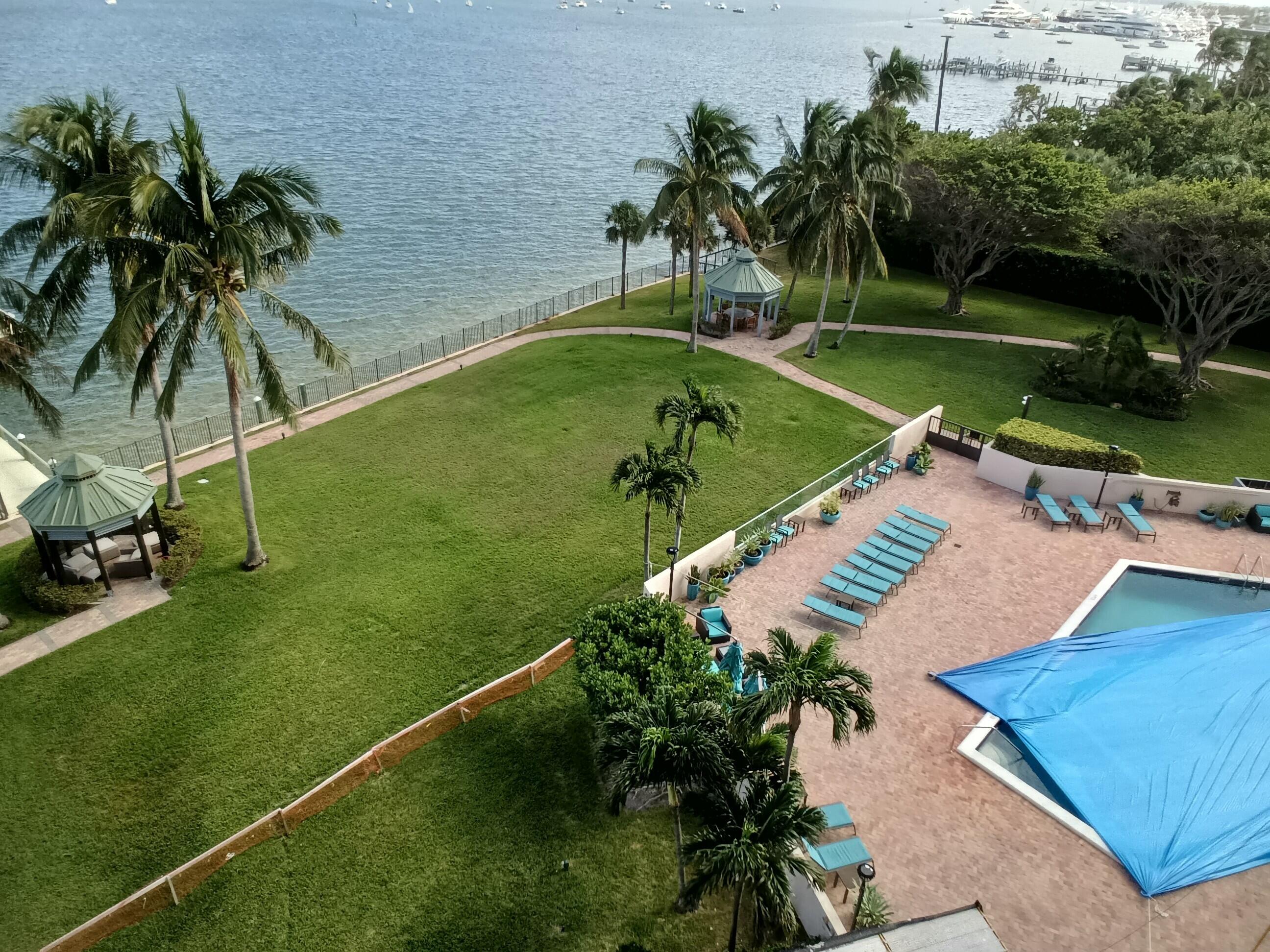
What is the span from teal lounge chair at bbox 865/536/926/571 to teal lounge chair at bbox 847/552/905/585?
0.66 meters

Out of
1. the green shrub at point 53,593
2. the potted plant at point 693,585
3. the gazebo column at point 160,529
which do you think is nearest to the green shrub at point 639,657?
the potted plant at point 693,585

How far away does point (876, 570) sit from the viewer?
83.7 feet

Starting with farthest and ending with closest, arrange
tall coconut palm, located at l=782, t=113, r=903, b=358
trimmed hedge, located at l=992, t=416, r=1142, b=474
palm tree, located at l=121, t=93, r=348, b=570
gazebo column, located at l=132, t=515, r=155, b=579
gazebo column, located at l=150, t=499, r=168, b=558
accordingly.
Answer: tall coconut palm, located at l=782, t=113, r=903, b=358, trimmed hedge, located at l=992, t=416, r=1142, b=474, gazebo column, located at l=150, t=499, r=168, b=558, gazebo column, located at l=132, t=515, r=155, b=579, palm tree, located at l=121, t=93, r=348, b=570

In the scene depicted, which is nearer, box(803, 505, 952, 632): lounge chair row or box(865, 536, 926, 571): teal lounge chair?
box(803, 505, 952, 632): lounge chair row

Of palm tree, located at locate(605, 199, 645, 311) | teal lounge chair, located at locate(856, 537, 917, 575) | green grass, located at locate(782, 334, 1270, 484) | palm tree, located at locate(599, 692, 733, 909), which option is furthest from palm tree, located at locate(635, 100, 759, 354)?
palm tree, located at locate(599, 692, 733, 909)

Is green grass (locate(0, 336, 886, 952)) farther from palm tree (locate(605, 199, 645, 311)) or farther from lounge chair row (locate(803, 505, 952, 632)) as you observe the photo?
palm tree (locate(605, 199, 645, 311))

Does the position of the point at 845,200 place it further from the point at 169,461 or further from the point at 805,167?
the point at 169,461

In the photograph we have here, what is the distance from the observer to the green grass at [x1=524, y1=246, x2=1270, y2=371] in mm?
48000

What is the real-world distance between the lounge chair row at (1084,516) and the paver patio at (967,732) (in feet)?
1.24

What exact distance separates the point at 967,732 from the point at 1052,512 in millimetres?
12309

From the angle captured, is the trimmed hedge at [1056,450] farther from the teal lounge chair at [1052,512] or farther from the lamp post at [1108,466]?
the teal lounge chair at [1052,512]

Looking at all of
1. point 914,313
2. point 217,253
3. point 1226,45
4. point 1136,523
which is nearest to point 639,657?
point 217,253

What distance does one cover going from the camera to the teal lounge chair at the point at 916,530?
27.2 meters

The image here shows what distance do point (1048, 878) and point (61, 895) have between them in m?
20.0
